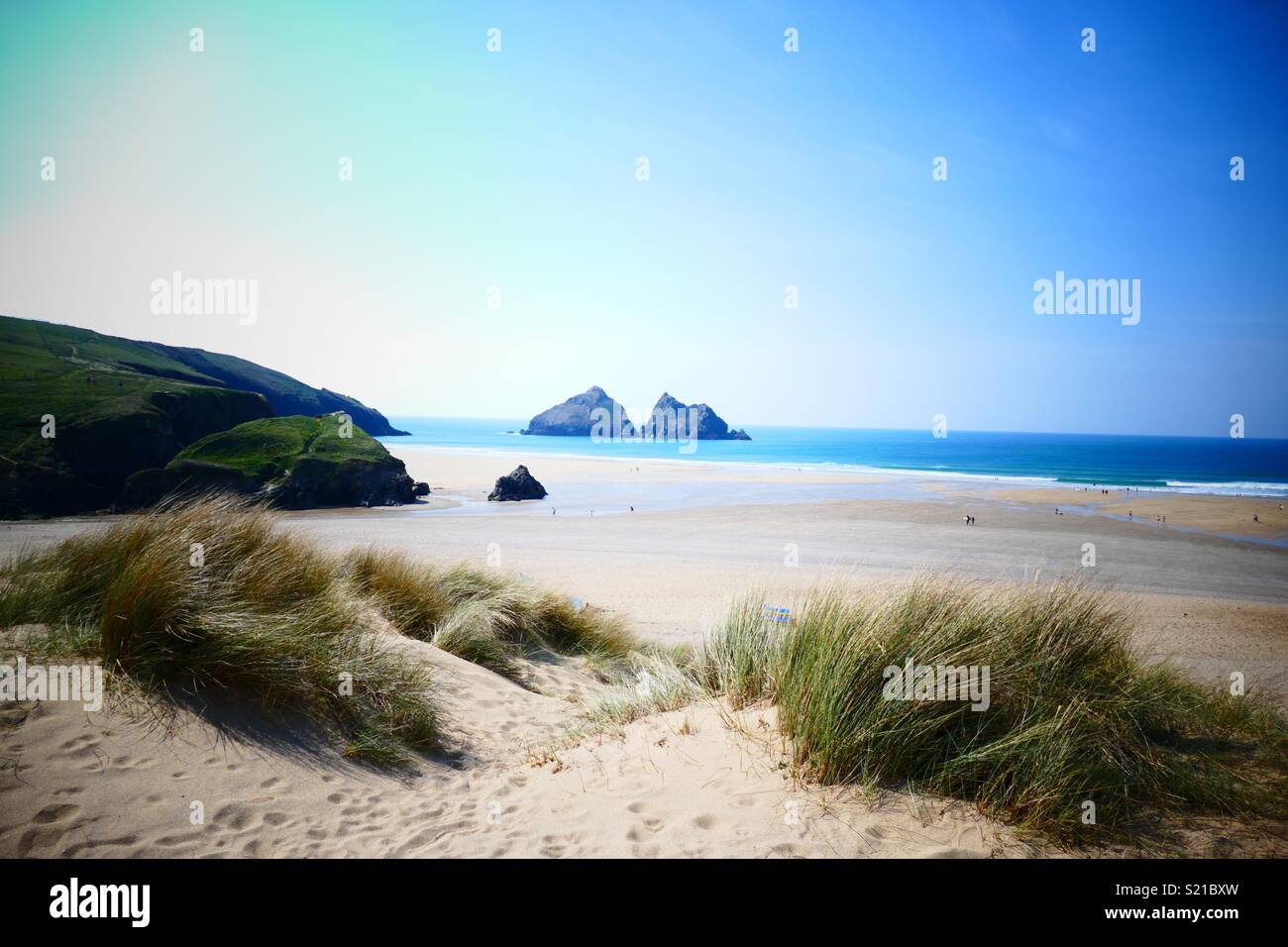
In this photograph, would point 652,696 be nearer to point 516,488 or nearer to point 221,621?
point 221,621

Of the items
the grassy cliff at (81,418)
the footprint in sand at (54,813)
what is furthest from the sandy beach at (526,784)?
the grassy cliff at (81,418)

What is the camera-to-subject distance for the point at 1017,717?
4.25 meters

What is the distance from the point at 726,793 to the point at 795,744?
63cm

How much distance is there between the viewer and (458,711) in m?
6.55

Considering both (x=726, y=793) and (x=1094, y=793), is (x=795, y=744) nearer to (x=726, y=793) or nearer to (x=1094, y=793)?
(x=726, y=793)

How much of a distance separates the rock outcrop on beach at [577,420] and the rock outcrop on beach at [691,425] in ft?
26.0

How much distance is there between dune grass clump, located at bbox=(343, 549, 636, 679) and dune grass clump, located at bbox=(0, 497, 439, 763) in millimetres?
1767

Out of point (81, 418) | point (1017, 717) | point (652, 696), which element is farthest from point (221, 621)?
point (81, 418)

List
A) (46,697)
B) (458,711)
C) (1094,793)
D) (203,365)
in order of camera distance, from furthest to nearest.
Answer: (203,365)
(458,711)
(46,697)
(1094,793)

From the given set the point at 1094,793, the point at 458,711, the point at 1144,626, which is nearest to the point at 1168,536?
the point at 1144,626

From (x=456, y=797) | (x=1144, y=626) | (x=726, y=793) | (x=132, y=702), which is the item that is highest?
(x=132, y=702)

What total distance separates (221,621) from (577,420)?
154 metres

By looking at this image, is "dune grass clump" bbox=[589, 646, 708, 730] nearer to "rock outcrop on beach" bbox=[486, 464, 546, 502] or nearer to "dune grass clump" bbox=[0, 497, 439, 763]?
"dune grass clump" bbox=[0, 497, 439, 763]
